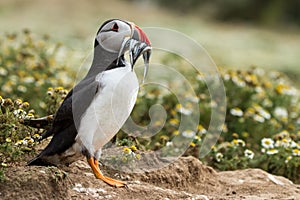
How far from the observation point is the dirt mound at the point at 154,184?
3641mm

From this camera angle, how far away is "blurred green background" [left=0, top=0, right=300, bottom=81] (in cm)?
→ 1361

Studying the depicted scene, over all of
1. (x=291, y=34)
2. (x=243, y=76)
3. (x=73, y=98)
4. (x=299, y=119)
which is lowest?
(x=291, y=34)

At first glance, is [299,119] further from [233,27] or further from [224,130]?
[233,27]

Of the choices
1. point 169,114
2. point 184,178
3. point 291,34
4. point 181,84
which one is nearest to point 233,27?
point 291,34

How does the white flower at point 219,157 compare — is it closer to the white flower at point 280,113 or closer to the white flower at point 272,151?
the white flower at point 272,151

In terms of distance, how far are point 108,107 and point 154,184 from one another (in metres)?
0.95

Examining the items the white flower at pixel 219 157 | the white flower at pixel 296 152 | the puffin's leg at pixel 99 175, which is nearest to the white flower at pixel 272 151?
the white flower at pixel 296 152

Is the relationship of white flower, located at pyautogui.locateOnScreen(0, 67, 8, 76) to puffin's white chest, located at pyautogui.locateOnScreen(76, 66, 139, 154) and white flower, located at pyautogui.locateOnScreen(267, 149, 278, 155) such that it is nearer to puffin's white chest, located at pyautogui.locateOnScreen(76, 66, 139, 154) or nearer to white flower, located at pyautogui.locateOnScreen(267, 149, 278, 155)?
white flower, located at pyautogui.locateOnScreen(267, 149, 278, 155)

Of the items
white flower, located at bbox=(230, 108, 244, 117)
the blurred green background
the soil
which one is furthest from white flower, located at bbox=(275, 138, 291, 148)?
the blurred green background

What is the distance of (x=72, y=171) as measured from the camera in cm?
425

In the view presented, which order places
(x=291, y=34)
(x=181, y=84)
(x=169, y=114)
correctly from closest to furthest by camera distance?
(x=169, y=114) → (x=181, y=84) → (x=291, y=34)

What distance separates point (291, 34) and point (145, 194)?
53.6 feet

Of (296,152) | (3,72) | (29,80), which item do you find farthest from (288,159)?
(3,72)

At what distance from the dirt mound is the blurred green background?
4983 millimetres
